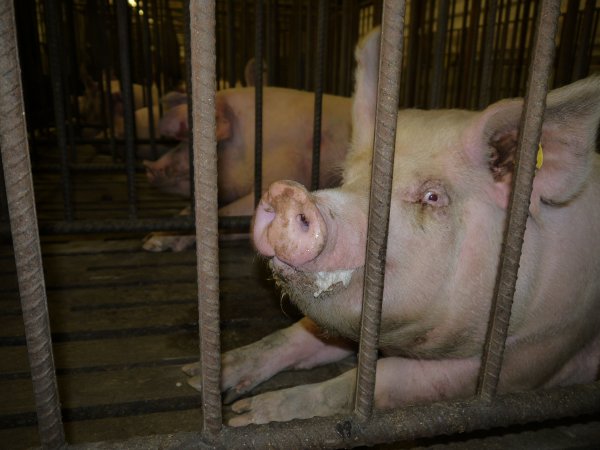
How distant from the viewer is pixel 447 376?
1.81 meters

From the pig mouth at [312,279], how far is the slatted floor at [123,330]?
1.51ft

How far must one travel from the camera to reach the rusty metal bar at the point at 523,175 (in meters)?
1.05

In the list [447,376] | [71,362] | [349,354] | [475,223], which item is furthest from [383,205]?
[71,362]

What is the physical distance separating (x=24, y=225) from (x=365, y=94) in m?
1.46

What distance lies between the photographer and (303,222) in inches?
51.6

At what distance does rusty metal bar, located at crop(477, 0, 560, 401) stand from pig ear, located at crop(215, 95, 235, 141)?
2955 mm

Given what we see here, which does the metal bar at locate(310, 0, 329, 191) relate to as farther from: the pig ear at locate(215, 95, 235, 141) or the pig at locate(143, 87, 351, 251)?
the pig ear at locate(215, 95, 235, 141)

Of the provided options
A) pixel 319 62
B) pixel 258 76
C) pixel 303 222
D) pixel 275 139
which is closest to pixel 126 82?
pixel 258 76

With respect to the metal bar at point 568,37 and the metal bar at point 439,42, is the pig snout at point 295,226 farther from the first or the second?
the metal bar at point 568,37

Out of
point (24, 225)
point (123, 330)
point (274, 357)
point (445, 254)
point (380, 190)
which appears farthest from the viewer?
point (123, 330)

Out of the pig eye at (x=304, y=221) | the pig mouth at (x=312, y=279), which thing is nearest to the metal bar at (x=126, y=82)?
the pig mouth at (x=312, y=279)

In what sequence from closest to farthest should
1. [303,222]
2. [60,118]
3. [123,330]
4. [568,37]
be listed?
[303,222] → [123,330] → [60,118] → [568,37]

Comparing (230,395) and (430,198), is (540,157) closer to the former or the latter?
(430,198)

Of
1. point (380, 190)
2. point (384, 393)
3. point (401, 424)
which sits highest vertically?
point (380, 190)
